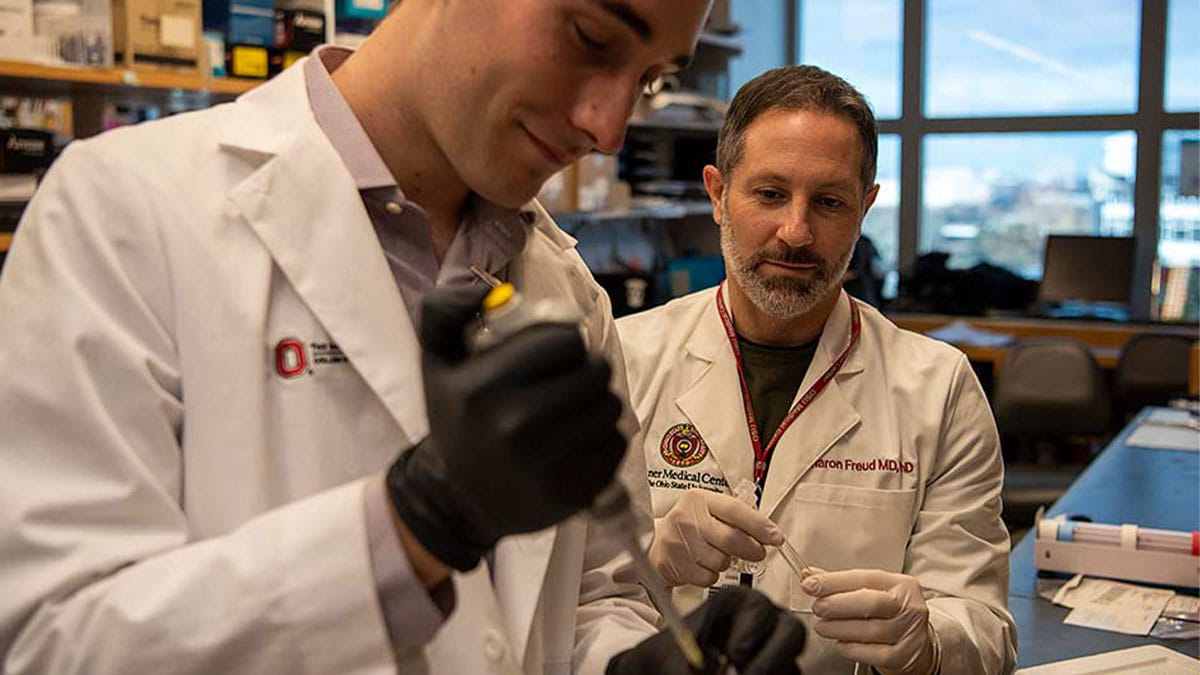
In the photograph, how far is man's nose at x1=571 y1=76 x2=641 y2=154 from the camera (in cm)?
95

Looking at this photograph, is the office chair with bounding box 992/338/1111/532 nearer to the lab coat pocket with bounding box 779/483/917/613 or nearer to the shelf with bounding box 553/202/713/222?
the shelf with bounding box 553/202/713/222

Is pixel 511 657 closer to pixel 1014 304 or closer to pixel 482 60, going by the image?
pixel 482 60

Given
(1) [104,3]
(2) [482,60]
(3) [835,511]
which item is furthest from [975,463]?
(1) [104,3]

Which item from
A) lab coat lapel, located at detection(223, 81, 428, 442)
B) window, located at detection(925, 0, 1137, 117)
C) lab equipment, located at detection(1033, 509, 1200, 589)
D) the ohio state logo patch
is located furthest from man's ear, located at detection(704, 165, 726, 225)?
window, located at detection(925, 0, 1137, 117)

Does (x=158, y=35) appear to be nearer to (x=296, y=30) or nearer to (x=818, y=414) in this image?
(x=296, y=30)

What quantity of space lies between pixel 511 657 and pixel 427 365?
1.23 ft

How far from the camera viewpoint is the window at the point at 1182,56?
611 centimetres

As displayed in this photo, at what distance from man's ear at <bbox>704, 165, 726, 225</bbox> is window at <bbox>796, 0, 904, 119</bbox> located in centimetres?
505

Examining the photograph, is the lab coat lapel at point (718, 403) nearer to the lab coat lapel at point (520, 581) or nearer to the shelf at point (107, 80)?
the lab coat lapel at point (520, 581)

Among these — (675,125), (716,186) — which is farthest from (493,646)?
(675,125)

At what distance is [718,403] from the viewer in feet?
6.35

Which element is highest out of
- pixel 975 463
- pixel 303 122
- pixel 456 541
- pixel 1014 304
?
pixel 303 122

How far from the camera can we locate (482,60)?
0.95 meters

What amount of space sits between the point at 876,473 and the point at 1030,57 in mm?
5412
